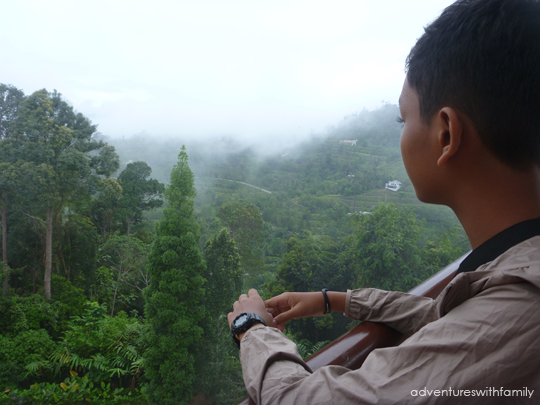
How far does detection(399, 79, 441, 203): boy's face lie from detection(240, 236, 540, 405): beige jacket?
0.16 metres

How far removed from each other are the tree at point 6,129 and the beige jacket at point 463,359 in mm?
1780

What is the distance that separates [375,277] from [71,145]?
2.29 metres

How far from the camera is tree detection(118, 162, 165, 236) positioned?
2152 millimetres

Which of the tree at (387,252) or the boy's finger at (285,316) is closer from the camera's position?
the boy's finger at (285,316)

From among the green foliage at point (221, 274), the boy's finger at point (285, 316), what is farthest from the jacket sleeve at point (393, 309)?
the green foliage at point (221, 274)

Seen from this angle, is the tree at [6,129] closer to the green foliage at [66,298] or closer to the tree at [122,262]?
the green foliage at [66,298]

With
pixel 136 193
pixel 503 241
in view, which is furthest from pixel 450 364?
pixel 136 193

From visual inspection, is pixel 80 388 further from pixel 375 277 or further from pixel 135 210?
pixel 375 277

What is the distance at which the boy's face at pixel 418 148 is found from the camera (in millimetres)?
504

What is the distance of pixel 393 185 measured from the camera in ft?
11.5

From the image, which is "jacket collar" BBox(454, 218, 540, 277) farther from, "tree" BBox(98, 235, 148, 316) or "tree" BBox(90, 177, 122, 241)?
"tree" BBox(90, 177, 122, 241)

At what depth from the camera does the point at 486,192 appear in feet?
1.54

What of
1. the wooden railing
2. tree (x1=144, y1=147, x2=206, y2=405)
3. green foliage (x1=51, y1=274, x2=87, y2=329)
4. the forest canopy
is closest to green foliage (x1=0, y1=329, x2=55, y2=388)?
the forest canopy

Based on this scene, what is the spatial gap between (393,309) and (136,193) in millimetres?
1926
